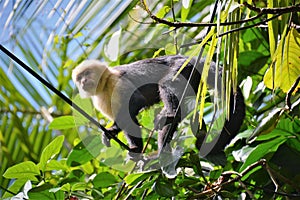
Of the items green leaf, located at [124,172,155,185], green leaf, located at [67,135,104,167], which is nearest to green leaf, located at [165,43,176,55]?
green leaf, located at [67,135,104,167]

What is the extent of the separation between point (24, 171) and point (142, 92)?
0.50m

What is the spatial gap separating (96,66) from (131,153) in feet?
2.05

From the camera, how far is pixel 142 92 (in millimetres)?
1558

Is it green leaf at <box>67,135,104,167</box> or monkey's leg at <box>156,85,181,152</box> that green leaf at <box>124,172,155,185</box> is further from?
green leaf at <box>67,135,104,167</box>

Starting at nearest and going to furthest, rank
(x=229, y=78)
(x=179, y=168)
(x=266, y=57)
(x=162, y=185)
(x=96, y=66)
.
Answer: (x=229, y=78)
(x=162, y=185)
(x=179, y=168)
(x=266, y=57)
(x=96, y=66)

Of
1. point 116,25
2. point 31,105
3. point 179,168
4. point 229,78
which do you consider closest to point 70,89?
point 31,105

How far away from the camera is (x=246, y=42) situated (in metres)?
1.51

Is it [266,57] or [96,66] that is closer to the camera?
[266,57]

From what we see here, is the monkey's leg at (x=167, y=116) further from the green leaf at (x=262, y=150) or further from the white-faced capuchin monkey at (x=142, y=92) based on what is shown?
the green leaf at (x=262, y=150)

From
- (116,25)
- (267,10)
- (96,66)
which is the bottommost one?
(96,66)

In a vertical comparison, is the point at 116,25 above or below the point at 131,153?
above

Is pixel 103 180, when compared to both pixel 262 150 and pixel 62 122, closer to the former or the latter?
pixel 62 122

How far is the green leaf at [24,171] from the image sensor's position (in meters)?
1.13

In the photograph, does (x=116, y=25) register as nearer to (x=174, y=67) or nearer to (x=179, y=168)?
(x=174, y=67)
